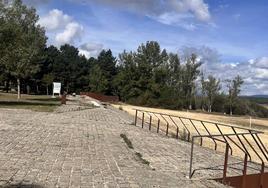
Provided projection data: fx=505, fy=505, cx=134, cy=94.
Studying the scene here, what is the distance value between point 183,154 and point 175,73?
364 ft

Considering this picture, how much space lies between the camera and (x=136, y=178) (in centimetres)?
1034

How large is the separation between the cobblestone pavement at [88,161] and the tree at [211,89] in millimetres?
104283

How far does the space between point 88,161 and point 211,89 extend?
4459 inches

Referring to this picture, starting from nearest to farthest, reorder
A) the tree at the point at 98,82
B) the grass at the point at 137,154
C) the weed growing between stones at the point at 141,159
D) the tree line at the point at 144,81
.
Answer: the weed growing between stones at the point at 141,159, the grass at the point at 137,154, the tree line at the point at 144,81, the tree at the point at 98,82

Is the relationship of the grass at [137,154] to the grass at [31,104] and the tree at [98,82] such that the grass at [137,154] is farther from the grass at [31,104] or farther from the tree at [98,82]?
the tree at [98,82]

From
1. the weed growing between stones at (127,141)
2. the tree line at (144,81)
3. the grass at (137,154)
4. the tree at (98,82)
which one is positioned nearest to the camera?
the grass at (137,154)

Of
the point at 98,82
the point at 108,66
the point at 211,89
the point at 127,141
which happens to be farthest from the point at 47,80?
the point at 127,141

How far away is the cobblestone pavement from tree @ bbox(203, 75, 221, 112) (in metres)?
104

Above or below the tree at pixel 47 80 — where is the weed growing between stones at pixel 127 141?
below

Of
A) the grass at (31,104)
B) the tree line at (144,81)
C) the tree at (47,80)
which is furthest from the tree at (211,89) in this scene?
the grass at (31,104)

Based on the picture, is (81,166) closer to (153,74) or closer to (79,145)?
(79,145)

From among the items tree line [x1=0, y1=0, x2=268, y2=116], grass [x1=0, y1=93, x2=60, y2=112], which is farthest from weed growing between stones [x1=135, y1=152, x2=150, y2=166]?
tree line [x1=0, y1=0, x2=268, y2=116]

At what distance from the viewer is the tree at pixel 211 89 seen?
122625 millimetres

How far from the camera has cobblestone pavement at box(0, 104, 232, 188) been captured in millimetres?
9656
